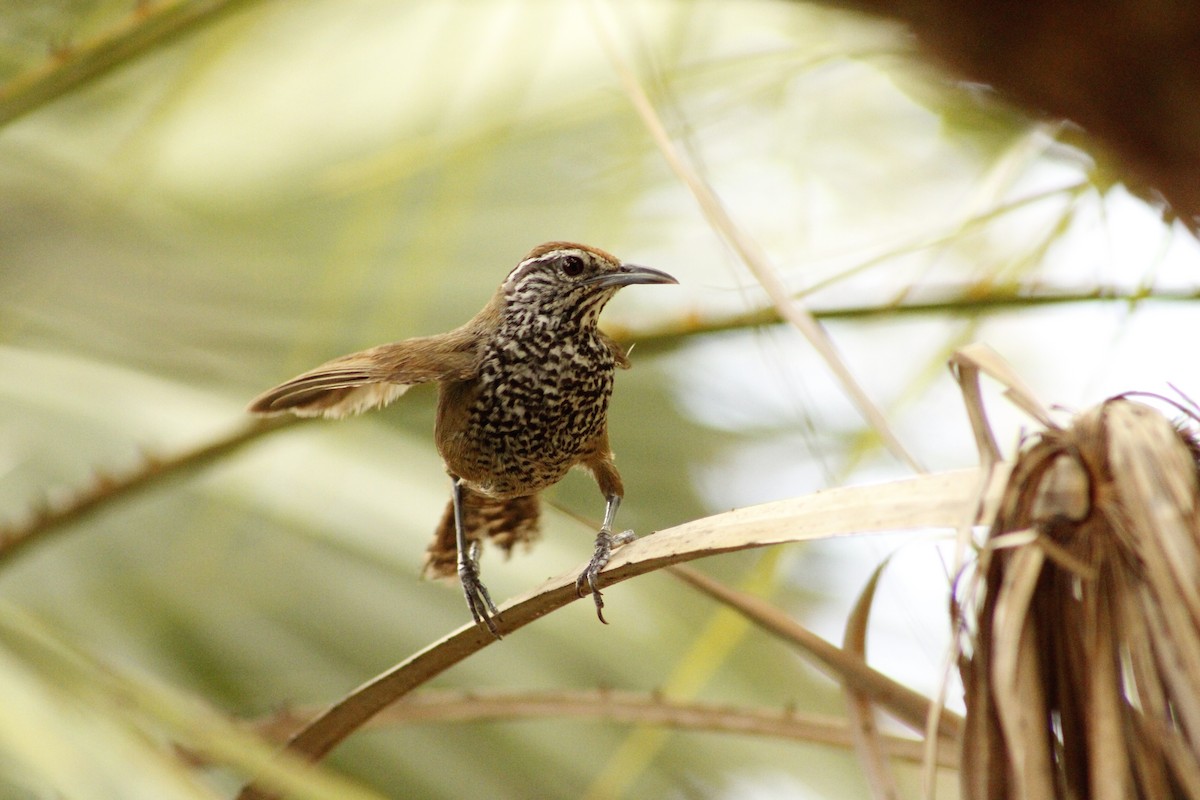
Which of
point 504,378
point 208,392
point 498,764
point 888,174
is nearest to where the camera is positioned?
point 504,378

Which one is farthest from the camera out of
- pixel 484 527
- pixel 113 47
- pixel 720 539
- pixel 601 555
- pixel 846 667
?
pixel 484 527

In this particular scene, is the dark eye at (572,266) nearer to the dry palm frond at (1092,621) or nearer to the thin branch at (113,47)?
the thin branch at (113,47)

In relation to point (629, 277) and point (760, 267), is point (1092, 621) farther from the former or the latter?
point (629, 277)

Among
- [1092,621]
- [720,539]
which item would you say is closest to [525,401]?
[720,539]

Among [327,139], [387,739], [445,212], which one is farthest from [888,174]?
[387,739]

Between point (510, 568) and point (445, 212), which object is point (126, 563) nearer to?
point (510, 568)

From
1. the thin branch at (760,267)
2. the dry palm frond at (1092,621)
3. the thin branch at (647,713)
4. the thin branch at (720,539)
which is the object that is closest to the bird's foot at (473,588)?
the thin branch at (647,713)

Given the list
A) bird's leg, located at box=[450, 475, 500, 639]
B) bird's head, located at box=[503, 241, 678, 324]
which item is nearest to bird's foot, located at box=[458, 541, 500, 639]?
bird's leg, located at box=[450, 475, 500, 639]
